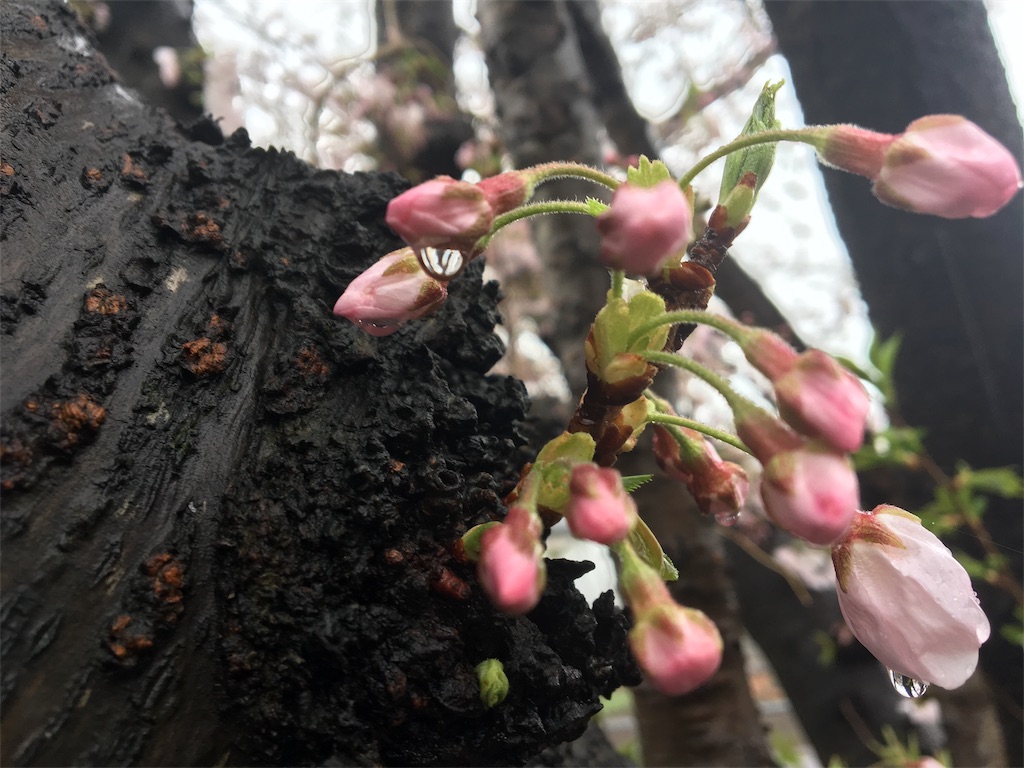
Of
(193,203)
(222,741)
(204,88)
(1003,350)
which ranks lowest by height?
(222,741)

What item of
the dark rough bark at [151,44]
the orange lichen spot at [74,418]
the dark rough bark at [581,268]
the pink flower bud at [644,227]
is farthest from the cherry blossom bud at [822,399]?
the dark rough bark at [151,44]

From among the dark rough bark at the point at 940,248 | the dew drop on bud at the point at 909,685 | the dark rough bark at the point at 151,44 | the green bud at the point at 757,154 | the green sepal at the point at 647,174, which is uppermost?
the dark rough bark at the point at 151,44

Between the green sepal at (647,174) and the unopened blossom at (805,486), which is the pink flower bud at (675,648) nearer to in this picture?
the unopened blossom at (805,486)

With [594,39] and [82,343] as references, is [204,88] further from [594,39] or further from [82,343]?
[82,343]

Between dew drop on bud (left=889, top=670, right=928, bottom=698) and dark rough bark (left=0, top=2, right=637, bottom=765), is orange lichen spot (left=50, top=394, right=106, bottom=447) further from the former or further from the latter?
dew drop on bud (left=889, top=670, right=928, bottom=698)

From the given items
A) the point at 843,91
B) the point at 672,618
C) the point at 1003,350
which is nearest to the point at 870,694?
the point at 1003,350

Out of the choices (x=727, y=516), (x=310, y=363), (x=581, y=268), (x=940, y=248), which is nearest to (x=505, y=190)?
(x=310, y=363)
